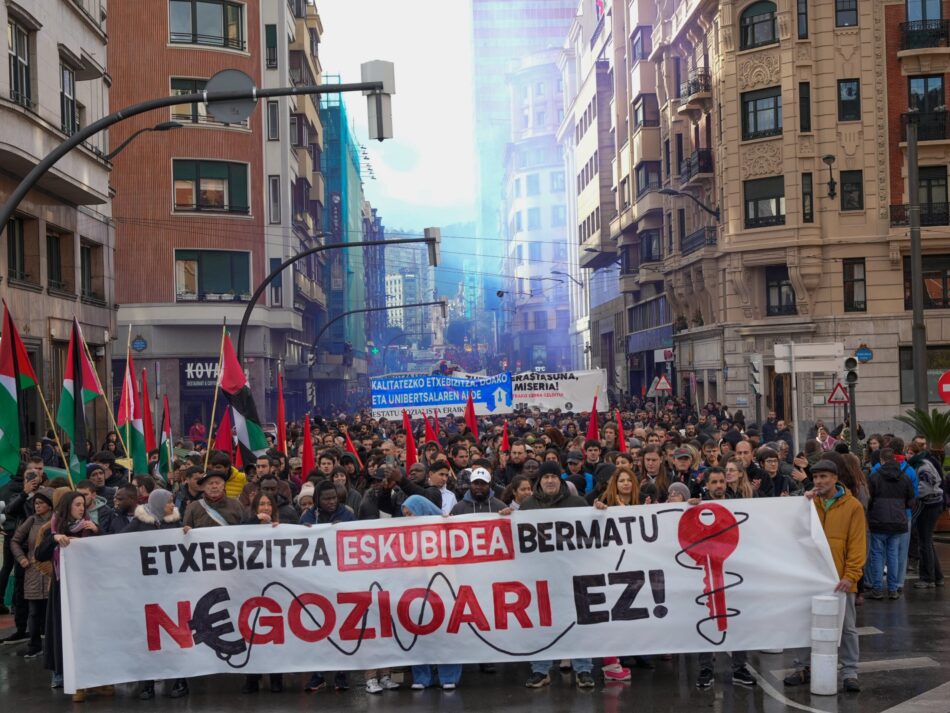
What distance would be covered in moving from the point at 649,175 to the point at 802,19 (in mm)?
15426

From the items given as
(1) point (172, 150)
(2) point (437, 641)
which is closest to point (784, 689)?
(2) point (437, 641)

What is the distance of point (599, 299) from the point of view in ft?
276

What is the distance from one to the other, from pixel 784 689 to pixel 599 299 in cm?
7466

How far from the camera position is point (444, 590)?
1026 cm

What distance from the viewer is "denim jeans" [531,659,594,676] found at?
10094 mm

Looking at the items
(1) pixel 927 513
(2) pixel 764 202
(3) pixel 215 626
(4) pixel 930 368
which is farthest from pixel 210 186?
(3) pixel 215 626

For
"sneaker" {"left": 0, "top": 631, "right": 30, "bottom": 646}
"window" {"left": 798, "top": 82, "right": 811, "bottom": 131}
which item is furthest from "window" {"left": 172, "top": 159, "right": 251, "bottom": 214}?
"sneaker" {"left": 0, "top": 631, "right": 30, "bottom": 646}

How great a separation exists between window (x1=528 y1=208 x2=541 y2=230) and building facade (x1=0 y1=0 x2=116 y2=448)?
122 meters

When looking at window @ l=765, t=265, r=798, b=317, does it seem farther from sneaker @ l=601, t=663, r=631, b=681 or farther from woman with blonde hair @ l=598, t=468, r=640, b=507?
sneaker @ l=601, t=663, r=631, b=681

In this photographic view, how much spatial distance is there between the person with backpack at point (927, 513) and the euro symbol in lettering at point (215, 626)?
8.17 m

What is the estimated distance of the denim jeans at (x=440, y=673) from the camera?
33.3 feet

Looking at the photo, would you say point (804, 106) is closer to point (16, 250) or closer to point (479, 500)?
point (16, 250)

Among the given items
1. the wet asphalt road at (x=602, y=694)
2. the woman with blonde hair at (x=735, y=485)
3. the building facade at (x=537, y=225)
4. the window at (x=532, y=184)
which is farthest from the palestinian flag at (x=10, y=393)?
the window at (x=532, y=184)

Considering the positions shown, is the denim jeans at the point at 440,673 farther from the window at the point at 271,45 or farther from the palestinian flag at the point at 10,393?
the window at the point at 271,45
